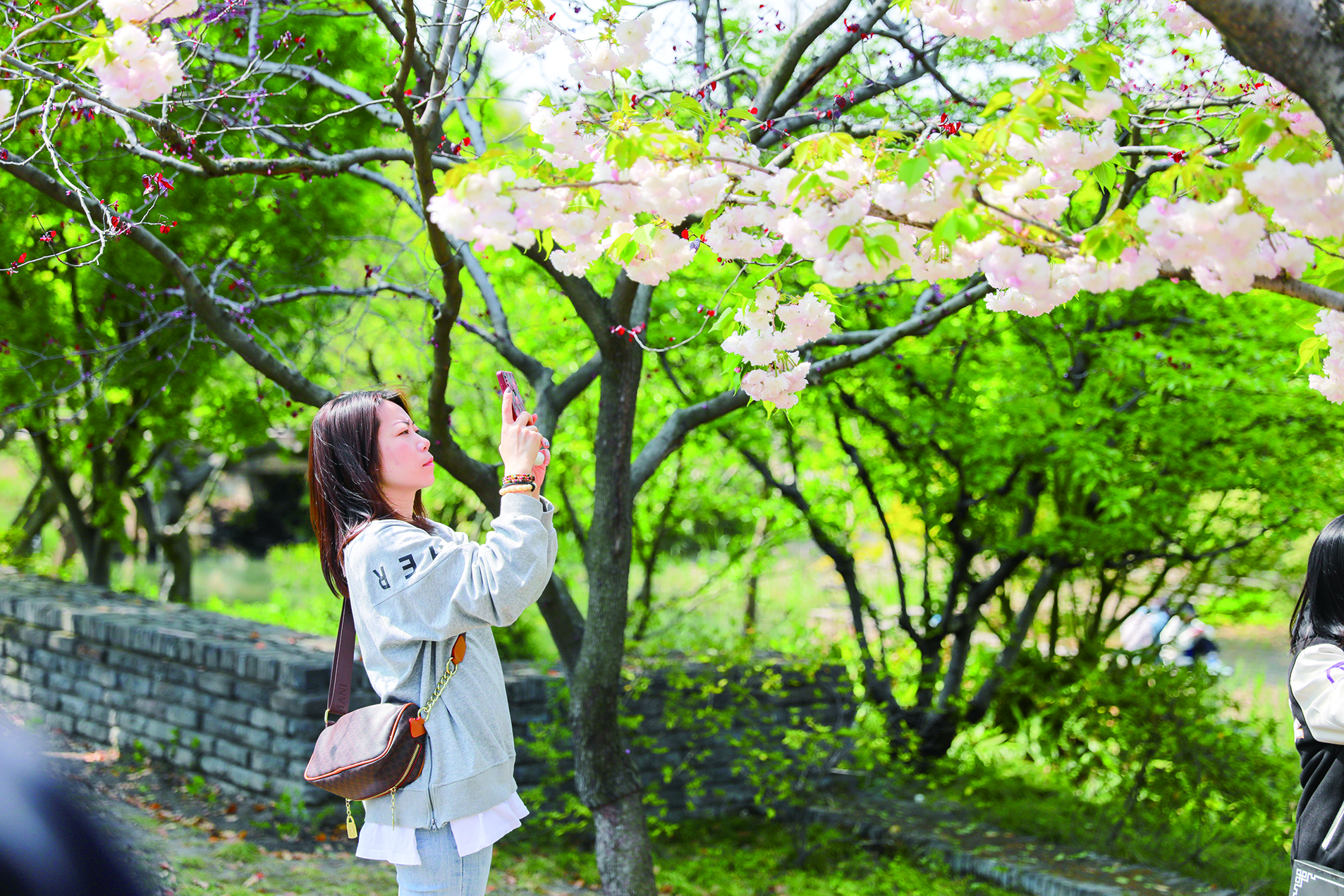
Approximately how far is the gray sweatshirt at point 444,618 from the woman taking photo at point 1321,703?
153cm

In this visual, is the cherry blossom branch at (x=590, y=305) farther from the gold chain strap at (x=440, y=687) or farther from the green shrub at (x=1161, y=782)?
the green shrub at (x=1161, y=782)

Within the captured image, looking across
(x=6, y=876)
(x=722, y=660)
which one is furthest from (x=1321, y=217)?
(x=722, y=660)

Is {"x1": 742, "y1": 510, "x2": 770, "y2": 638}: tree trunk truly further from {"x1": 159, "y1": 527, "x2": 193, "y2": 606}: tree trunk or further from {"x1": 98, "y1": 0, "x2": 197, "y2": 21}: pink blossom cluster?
{"x1": 159, "y1": 527, "x2": 193, "y2": 606}: tree trunk

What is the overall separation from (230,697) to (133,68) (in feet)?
12.8

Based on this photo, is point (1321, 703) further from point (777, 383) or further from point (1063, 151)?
point (777, 383)

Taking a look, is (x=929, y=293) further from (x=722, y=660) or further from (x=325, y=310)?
(x=325, y=310)

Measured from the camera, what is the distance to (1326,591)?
2.26 meters

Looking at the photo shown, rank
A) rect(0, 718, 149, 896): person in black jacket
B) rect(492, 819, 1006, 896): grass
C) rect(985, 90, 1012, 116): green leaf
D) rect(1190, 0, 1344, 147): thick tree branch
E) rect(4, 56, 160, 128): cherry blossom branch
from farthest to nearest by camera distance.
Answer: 1. rect(492, 819, 1006, 896): grass
2. rect(4, 56, 160, 128): cherry blossom branch
3. rect(985, 90, 1012, 116): green leaf
4. rect(1190, 0, 1344, 147): thick tree branch
5. rect(0, 718, 149, 896): person in black jacket

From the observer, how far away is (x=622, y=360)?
3.80 meters

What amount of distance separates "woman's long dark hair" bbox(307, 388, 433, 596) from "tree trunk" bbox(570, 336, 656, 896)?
1.69 meters

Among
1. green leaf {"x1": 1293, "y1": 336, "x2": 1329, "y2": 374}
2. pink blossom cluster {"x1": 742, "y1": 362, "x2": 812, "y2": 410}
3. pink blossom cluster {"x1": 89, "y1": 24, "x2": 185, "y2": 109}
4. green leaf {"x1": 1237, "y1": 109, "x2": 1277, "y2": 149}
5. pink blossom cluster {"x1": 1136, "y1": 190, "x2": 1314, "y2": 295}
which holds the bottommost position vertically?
pink blossom cluster {"x1": 742, "y1": 362, "x2": 812, "y2": 410}

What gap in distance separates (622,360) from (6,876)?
2.94 m

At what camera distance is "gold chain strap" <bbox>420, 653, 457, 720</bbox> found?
1.98 meters

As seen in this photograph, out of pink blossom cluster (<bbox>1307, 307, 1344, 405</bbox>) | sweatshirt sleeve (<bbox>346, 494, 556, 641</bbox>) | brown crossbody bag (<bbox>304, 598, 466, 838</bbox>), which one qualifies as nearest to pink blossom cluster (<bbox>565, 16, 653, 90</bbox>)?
sweatshirt sleeve (<bbox>346, 494, 556, 641</bbox>)
